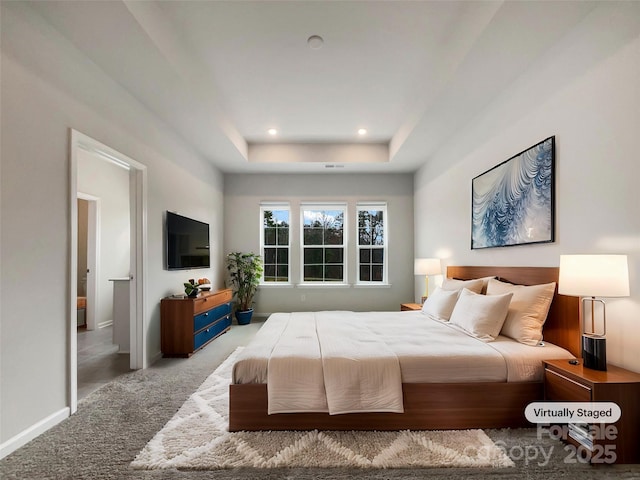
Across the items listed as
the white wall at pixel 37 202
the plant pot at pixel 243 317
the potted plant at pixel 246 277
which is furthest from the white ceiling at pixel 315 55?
the plant pot at pixel 243 317

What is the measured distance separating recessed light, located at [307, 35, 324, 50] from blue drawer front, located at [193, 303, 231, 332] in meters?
3.18

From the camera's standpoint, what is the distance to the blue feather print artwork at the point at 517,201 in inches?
107

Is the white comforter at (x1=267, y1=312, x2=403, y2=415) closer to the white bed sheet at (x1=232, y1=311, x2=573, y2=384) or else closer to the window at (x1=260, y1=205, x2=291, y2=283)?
the white bed sheet at (x1=232, y1=311, x2=573, y2=384)

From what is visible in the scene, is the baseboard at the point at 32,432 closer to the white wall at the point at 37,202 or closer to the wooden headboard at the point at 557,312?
the white wall at the point at 37,202

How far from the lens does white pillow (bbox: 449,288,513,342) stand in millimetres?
2652

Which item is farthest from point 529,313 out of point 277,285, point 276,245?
point 276,245

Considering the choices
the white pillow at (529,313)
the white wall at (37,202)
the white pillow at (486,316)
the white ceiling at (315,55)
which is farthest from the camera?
the white pillow at (486,316)

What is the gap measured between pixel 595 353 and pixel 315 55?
3102 millimetres

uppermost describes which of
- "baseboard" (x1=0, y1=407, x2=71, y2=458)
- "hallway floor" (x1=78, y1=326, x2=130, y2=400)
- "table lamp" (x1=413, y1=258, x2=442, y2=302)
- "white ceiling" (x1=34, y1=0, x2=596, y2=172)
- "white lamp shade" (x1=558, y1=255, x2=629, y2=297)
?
"white ceiling" (x1=34, y1=0, x2=596, y2=172)

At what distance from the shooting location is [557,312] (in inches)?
103

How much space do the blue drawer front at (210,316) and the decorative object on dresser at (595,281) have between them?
3678mm

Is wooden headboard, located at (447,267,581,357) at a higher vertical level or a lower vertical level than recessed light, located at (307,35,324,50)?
lower

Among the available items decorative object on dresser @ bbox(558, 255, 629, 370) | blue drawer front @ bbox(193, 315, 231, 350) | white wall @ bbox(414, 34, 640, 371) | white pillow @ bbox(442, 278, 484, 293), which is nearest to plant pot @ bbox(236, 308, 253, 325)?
blue drawer front @ bbox(193, 315, 231, 350)

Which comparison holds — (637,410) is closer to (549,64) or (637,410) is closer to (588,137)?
(588,137)
